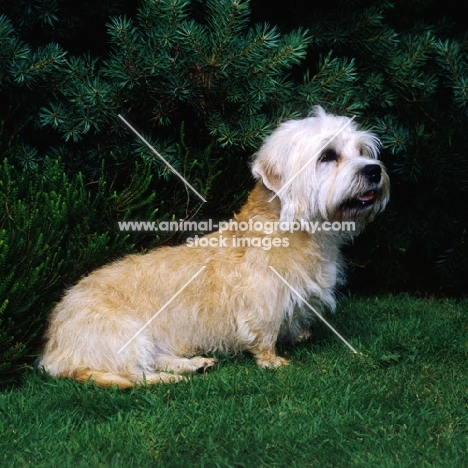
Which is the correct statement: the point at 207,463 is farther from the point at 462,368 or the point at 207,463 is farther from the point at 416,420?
the point at 462,368

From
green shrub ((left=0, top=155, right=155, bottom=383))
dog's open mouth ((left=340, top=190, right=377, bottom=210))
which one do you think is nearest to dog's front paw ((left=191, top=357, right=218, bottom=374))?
green shrub ((left=0, top=155, right=155, bottom=383))

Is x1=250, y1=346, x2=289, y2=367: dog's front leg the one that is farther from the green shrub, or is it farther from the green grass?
the green shrub

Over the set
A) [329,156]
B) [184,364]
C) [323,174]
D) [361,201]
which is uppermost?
[329,156]

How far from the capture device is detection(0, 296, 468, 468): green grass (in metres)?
2.95

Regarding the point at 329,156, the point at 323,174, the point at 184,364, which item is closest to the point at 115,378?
the point at 184,364

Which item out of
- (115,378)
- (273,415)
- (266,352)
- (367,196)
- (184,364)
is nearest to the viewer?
(273,415)

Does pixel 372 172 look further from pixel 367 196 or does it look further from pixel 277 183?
pixel 277 183

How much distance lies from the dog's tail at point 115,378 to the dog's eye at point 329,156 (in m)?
1.50

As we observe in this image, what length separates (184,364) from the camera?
4.05 meters

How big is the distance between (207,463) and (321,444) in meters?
0.51

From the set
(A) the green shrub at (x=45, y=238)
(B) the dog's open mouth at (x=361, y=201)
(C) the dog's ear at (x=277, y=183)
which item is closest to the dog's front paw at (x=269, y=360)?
(C) the dog's ear at (x=277, y=183)

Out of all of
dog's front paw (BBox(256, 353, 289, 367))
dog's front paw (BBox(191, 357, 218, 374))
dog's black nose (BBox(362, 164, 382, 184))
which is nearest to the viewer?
dog's black nose (BBox(362, 164, 382, 184))

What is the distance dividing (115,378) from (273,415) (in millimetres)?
950

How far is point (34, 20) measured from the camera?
4.60 meters
